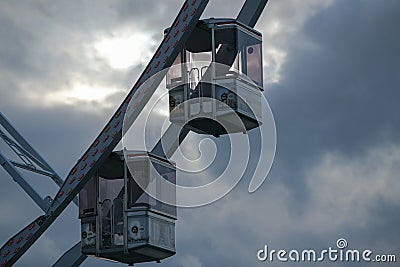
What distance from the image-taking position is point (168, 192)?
32.6 meters

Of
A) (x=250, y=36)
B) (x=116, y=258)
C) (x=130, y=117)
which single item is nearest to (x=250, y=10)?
(x=250, y=36)

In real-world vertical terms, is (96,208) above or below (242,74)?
below

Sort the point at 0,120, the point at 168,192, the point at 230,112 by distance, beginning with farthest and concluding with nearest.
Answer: the point at 0,120 < the point at 168,192 < the point at 230,112

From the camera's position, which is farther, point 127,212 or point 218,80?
point 127,212

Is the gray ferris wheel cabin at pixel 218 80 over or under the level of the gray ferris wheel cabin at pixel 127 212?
over

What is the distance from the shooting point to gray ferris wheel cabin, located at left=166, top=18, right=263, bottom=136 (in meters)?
30.2

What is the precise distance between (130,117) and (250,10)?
3.30m

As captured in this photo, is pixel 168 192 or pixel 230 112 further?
pixel 168 192

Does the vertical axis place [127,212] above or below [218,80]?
below

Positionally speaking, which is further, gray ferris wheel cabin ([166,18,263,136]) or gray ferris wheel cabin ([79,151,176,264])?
gray ferris wheel cabin ([79,151,176,264])

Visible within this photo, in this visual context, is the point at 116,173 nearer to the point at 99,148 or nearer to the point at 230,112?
the point at 99,148

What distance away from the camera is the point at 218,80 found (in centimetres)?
3034

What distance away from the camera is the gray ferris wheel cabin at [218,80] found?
30.2 metres

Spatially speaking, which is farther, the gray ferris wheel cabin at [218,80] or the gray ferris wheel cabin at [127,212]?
the gray ferris wheel cabin at [127,212]
